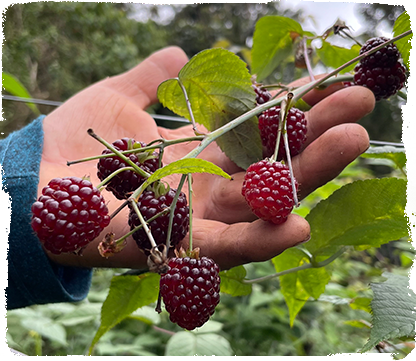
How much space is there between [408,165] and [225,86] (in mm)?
323

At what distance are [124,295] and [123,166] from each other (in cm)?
25

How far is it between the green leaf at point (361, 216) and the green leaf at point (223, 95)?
0.14m

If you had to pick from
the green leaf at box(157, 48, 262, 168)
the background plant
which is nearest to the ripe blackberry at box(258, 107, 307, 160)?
the green leaf at box(157, 48, 262, 168)

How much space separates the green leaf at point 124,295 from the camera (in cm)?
64

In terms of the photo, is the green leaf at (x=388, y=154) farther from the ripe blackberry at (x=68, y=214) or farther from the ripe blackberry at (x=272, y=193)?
the ripe blackberry at (x=68, y=214)

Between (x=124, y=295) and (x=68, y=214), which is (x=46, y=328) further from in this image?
(x=68, y=214)

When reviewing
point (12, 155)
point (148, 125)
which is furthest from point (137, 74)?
point (12, 155)

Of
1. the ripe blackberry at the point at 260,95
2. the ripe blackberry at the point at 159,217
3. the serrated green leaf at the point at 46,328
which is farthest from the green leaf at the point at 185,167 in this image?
the serrated green leaf at the point at 46,328

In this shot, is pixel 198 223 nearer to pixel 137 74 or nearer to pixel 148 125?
pixel 148 125

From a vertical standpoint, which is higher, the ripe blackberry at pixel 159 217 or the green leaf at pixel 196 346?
the ripe blackberry at pixel 159 217

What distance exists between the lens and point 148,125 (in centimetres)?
107

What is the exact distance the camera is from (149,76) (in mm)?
1159

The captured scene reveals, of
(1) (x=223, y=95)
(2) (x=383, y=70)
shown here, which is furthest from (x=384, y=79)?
(1) (x=223, y=95)

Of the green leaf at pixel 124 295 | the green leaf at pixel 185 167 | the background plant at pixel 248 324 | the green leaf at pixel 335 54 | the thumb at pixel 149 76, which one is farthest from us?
the thumb at pixel 149 76
